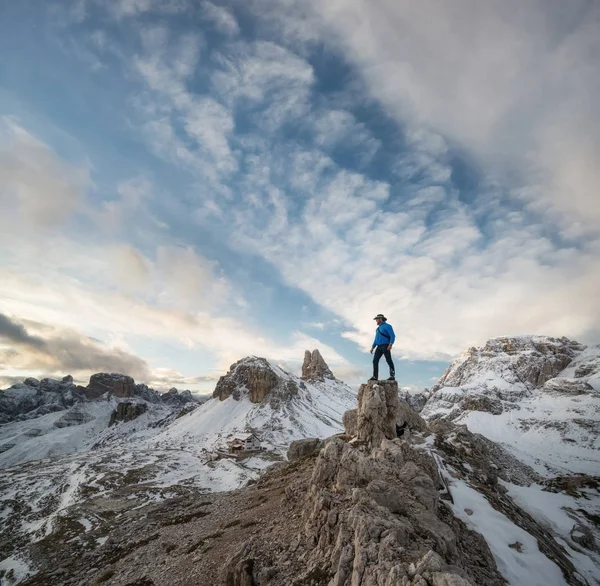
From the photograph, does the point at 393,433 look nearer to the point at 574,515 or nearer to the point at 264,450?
the point at 574,515

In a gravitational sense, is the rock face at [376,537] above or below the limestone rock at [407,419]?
below

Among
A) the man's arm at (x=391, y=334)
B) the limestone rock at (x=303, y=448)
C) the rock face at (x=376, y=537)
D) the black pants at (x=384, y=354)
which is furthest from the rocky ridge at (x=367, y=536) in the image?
the limestone rock at (x=303, y=448)

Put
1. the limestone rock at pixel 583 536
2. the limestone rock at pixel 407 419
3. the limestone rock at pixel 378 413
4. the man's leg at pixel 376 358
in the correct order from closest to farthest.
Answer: the limestone rock at pixel 583 536, the man's leg at pixel 376 358, the limestone rock at pixel 378 413, the limestone rock at pixel 407 419

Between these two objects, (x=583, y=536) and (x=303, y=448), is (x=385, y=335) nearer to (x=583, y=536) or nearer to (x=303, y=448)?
(x=583, y=536)

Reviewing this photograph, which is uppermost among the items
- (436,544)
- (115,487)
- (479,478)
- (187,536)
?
→ (479,478)

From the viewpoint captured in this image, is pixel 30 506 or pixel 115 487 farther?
pixel 115 487

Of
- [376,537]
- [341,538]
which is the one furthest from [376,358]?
[376,537]

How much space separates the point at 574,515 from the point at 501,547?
2333 centimetres

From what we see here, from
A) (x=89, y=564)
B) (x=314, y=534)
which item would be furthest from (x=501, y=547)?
(x=89, y=564)

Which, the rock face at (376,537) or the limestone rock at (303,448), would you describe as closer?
the rock face at (376,537)

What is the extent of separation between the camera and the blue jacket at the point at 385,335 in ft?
82.5

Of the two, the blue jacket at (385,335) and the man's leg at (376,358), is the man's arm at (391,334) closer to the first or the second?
the blue jacket at (385,335)

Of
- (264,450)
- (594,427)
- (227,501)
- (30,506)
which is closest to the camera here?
(227,501)

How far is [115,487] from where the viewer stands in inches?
3548
